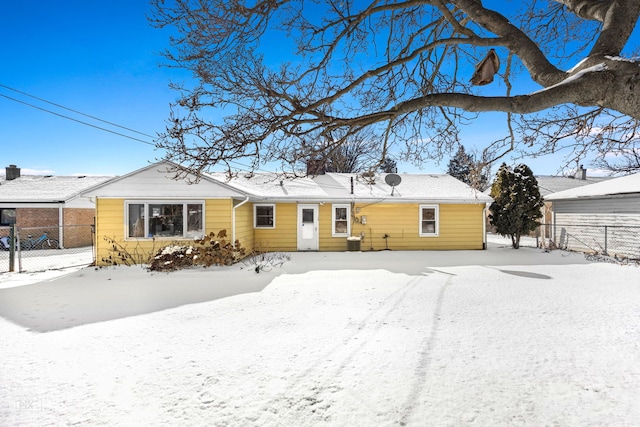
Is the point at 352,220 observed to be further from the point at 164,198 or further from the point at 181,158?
the point at 181,158

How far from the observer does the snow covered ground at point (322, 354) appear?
278cm

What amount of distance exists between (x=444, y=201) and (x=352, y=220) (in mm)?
4194

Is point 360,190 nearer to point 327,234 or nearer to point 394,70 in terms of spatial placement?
point 327,234

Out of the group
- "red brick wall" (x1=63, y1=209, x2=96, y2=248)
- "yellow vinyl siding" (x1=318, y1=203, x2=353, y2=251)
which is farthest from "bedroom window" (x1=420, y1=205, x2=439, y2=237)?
"red brick wall" (x1=63, y1=209, x2=96, y2=248)

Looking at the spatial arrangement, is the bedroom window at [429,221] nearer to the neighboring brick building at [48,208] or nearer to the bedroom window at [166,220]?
the bedroom window at [166,220]

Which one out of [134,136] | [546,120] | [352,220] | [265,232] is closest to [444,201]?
[352,220]

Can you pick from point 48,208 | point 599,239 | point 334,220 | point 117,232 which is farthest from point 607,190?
point 48,208

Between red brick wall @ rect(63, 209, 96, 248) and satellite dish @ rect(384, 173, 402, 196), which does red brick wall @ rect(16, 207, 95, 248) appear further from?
satellite dish @ rect(384, 173, 402, 196)

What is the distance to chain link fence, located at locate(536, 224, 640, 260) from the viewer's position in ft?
42.5

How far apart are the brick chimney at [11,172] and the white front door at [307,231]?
66.0ft

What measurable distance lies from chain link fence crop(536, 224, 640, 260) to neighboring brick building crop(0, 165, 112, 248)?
24.0 meters

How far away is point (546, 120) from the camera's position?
15.0 feet

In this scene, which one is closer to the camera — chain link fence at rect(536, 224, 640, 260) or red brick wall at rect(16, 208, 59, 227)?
chain link fence at rect(536, 224, 640, 260)

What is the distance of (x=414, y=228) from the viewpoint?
49.3 feet
